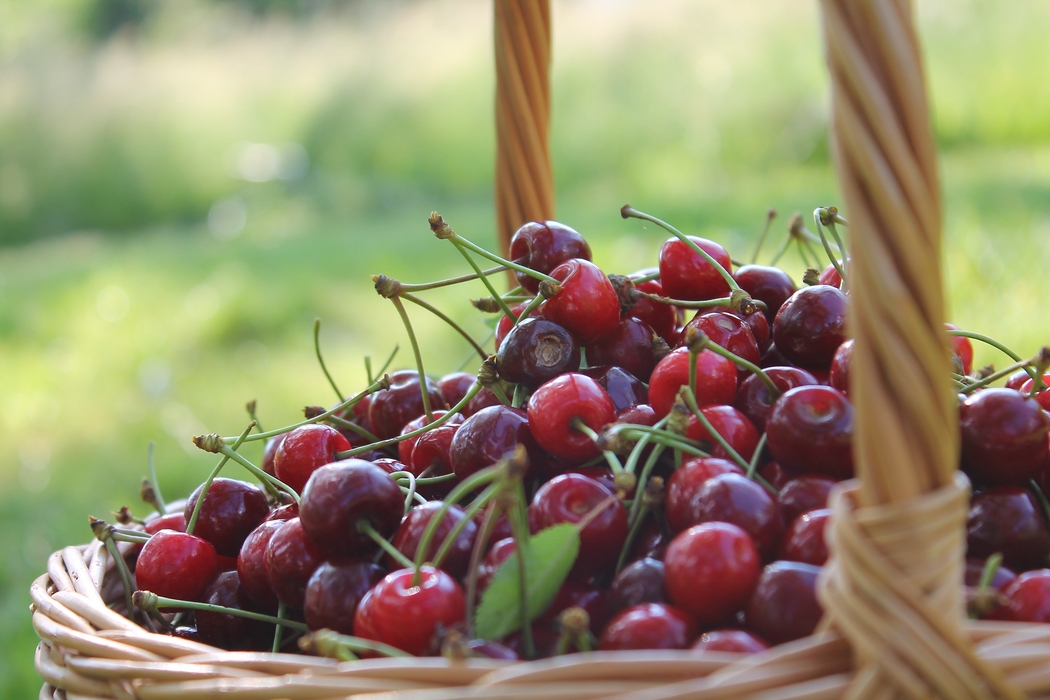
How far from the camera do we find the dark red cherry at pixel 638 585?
2.24 feet

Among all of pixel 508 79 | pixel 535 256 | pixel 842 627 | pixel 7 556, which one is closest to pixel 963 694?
pixel 842 627

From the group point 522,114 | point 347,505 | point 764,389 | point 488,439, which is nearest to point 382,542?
point 347,505

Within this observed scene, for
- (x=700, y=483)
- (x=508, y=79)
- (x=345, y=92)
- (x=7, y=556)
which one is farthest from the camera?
(x=345, y=92)

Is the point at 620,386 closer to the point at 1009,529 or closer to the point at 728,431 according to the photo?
the point at 728,431

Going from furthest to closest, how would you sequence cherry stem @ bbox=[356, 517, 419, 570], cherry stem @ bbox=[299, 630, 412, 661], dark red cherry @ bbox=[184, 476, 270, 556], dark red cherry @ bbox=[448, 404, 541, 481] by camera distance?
dark red cherry @ bbox=[184, 476, 270, 556]
dark red cherry @ bbox=[448, 404, 541, 481]
cherry stem @ bbox=[356, 517, 419, 570]
cherry stem @ bbox=[299, 630, 412, 661]

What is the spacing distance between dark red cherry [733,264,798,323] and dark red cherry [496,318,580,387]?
233 mm

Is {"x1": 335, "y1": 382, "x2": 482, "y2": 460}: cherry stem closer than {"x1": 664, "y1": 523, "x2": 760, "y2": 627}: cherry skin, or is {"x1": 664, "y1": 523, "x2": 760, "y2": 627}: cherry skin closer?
{"x1": 664, "y1": 523, "x2": 760, "y2": 627}: cherry skin

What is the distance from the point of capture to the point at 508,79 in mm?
1130

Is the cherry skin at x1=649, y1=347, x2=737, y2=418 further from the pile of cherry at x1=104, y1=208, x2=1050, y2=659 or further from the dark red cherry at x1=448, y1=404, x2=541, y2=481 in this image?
the dark red cherry at x1=448, y1=404, x2=541, y2=481

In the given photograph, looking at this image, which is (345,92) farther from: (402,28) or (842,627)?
(842,627)

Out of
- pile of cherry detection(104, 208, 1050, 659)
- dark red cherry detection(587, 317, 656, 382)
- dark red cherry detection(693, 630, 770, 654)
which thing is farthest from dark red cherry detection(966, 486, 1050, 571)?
dark red cherry detection(587, 317, 656, 382)

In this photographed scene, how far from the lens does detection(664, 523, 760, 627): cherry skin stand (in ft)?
2.15

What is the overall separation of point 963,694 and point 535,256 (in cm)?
59

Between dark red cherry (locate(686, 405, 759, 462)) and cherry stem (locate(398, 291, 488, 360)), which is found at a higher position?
cherry stem (locate(398, 291, 488, 360))
